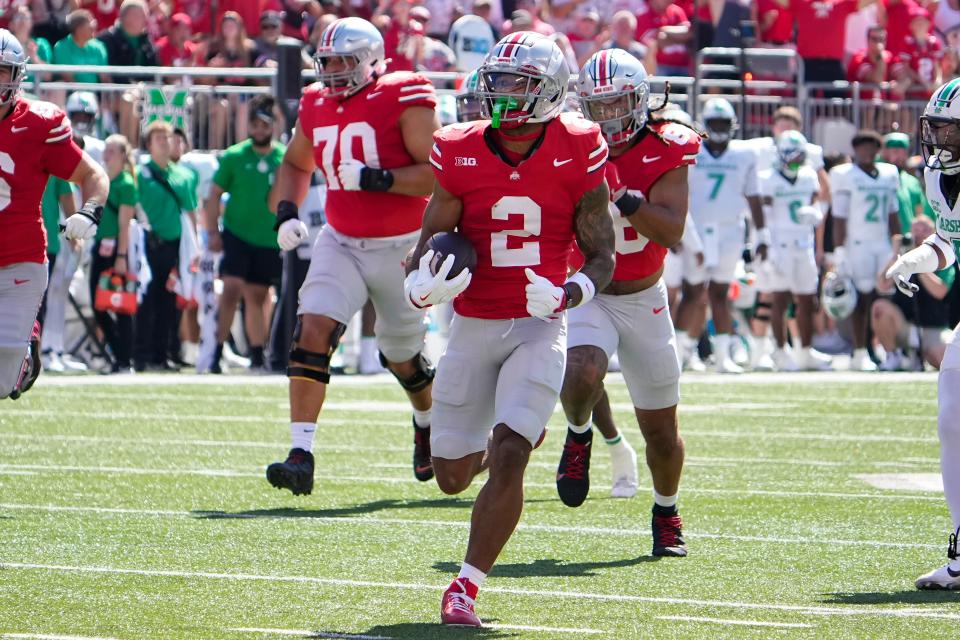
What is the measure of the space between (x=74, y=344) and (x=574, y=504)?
29.0ft

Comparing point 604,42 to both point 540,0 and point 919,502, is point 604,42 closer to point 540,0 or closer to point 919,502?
point 540,0

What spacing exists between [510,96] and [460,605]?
1578 mm

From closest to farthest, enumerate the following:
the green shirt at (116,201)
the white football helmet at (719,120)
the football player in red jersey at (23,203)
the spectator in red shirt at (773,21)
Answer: the football player in red jersey at (23,203)
the green shirt at (116,201)
the white football helmet at (719,120)
the spectator in red shirt at (773,21)

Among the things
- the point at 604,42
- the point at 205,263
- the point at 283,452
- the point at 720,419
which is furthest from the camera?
the point at 604,42

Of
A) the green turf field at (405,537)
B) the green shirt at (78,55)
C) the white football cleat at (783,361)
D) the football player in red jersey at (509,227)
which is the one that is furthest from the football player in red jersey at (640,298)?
the green shirt at (78,55)

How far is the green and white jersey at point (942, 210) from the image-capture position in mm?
6504

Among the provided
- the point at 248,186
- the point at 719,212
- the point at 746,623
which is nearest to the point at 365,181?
the point at 746,623

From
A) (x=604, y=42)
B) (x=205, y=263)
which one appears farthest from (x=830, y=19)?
(x=205, y=263)

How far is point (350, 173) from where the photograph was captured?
824 cm

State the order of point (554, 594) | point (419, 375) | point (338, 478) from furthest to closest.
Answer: point (338, 478), point (419, 375), point (554, 594)

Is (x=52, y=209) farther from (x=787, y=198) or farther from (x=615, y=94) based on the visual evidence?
(x=615, y=94)

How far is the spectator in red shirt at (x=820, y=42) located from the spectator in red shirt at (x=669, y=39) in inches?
45.9

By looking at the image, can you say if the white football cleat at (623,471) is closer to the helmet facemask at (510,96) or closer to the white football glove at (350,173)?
the white football glove at (350,173)

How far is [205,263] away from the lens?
15.3m
